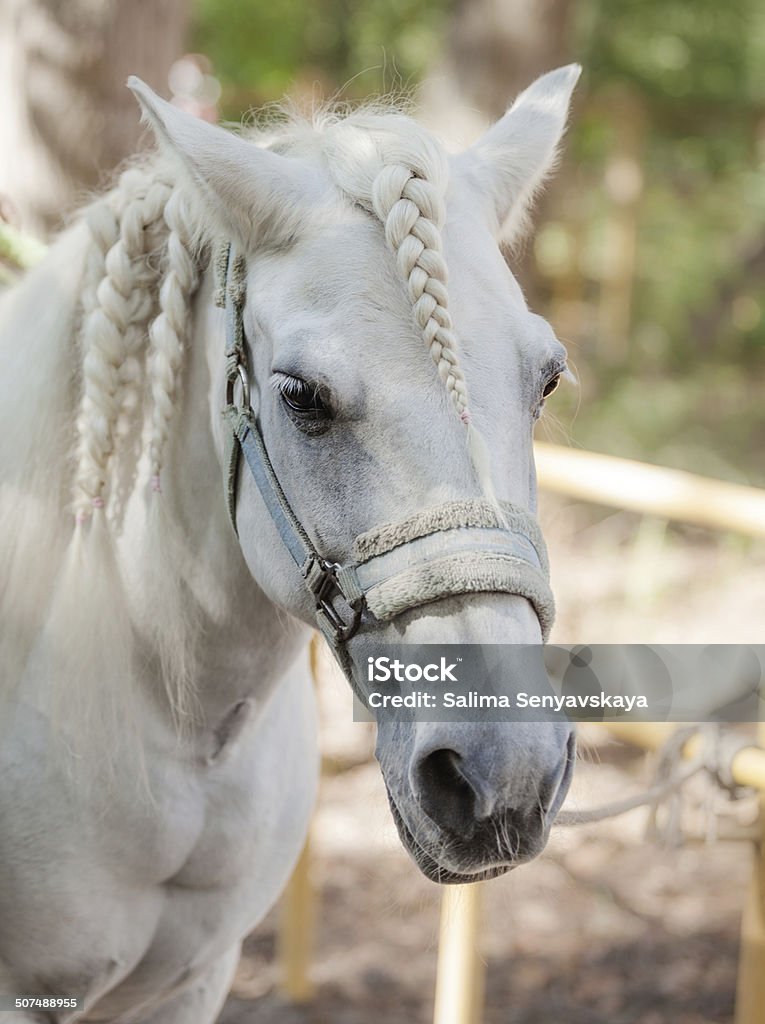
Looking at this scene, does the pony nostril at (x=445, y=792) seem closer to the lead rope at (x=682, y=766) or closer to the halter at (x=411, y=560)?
the halter at (x=411, y=560)

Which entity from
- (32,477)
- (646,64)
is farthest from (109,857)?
(646,64)

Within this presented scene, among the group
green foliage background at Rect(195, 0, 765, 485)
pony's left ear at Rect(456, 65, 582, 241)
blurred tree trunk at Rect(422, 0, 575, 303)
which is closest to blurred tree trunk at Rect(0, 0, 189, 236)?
pony's left ear at Rect(456, 65, 582, 241)

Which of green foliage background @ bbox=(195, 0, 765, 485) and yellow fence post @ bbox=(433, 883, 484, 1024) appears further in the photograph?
green foliage background @ bbox=(195, 0, 765, 485)

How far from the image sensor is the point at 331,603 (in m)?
1.46

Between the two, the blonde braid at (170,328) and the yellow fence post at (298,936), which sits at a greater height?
the blonde braid at (170,328)

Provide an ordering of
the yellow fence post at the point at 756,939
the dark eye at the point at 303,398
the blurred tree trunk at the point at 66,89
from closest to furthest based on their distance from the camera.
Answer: the dark eye at the point at 303,398
the yellow fence post at the point at 756,939
the blurred tree trunk at the point at 66,89

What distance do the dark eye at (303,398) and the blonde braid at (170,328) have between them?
10.9 inches

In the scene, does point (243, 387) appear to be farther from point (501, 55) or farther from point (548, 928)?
point (501, 55)

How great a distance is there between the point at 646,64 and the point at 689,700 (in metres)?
12.7

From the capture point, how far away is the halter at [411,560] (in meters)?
1.33

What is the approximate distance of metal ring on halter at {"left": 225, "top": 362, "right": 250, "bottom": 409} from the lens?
1.56m

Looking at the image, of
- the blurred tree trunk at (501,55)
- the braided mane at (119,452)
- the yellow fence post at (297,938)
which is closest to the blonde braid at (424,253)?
the braided mane at (119,452)

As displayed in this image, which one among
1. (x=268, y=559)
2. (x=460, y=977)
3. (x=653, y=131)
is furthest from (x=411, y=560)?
(x=653, y=131)

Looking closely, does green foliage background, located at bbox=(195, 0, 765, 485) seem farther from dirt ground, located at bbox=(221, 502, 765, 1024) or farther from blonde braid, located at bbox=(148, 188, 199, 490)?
blonde braid, located at bbox=(148, 188, 199, 490)
